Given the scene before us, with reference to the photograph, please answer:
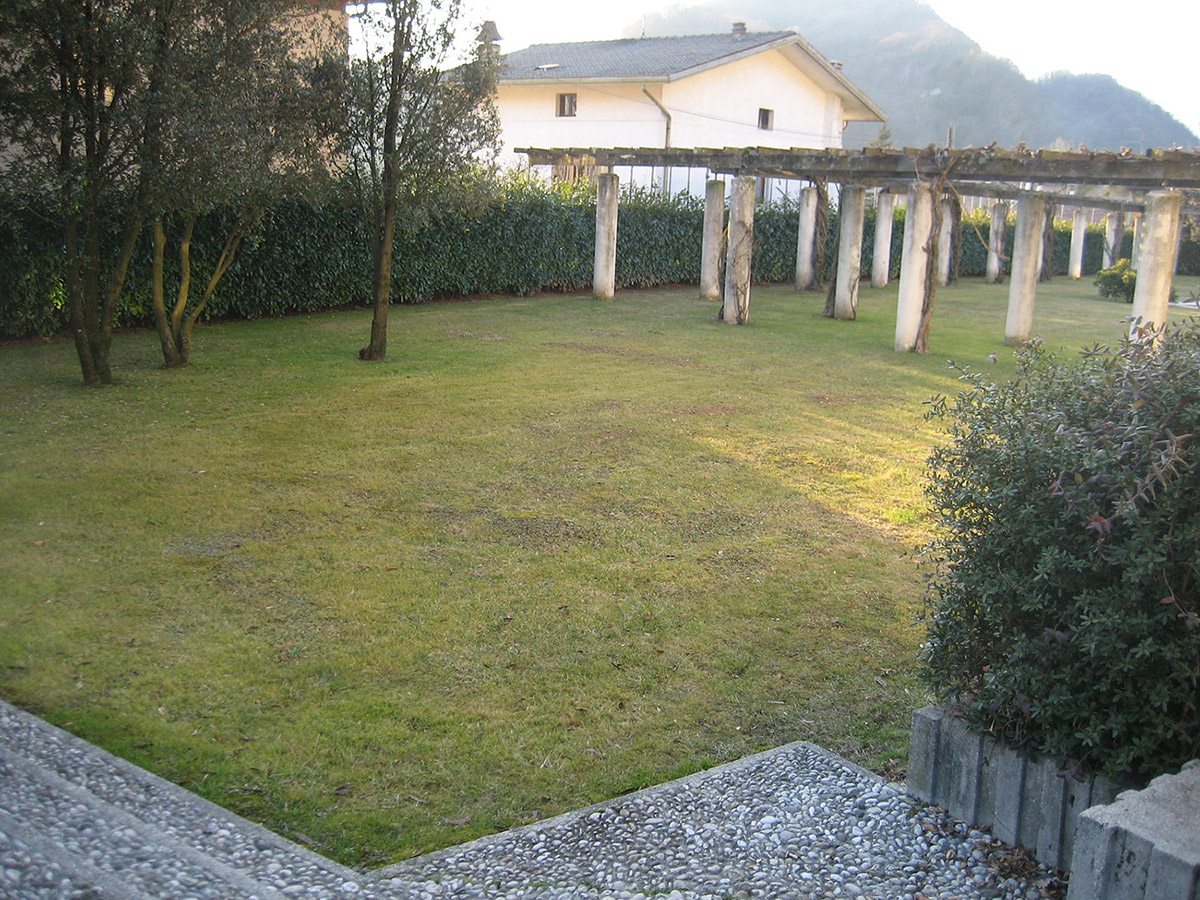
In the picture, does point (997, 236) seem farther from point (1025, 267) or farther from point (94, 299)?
point (94, 299)

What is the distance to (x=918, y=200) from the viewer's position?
16.2 meters

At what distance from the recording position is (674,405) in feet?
38.2

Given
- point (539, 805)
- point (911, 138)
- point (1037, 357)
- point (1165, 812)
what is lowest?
point (539, 805)

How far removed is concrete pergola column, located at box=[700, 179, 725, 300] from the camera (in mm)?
22922

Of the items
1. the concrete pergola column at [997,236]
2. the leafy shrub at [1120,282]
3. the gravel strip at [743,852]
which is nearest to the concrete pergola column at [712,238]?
the leafy shrub at [1120,282]

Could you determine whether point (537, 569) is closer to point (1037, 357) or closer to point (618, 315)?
point (1037, 357)

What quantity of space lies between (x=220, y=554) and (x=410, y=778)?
3012 mm

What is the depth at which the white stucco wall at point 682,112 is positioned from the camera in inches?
1217

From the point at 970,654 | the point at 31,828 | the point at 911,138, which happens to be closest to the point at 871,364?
the point at 970,654

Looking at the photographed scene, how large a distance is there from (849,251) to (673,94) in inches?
478

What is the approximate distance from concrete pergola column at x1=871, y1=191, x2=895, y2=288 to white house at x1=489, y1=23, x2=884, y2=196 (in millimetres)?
5637

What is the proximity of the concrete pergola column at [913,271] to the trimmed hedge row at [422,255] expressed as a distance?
210cm

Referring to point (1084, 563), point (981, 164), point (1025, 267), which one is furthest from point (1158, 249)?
point (1084, 563)

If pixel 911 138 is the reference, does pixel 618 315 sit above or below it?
below
